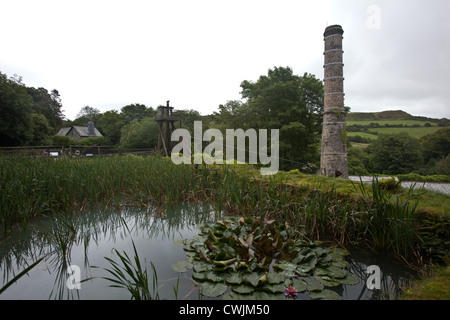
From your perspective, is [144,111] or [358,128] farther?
[144,111]

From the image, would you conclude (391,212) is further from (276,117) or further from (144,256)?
(276,117)

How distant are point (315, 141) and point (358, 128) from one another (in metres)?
15.0

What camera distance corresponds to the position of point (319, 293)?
1.62 meters

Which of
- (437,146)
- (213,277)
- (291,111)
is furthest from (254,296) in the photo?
(437,146)

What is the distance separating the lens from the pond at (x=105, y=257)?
172 cm

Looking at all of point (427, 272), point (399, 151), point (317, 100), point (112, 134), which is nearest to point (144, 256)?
point (427, 272)

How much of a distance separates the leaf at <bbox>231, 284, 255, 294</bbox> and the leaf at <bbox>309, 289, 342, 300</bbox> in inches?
16.9

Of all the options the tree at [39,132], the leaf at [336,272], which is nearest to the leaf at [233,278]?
the leaf at [336,272]

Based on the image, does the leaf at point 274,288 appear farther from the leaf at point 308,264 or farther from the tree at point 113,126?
the tree at point 113,126

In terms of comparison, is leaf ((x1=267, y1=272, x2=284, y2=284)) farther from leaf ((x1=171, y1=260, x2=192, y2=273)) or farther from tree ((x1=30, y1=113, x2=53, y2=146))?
tree ((x1=30, y1=113, x2=53, y2=146))

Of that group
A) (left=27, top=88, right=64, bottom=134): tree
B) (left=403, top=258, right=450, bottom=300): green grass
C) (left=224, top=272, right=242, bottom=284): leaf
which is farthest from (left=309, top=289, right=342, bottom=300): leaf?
(left=27, top=88, right=64, bottom=134): tree

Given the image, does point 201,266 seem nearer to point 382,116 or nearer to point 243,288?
point 243,288
